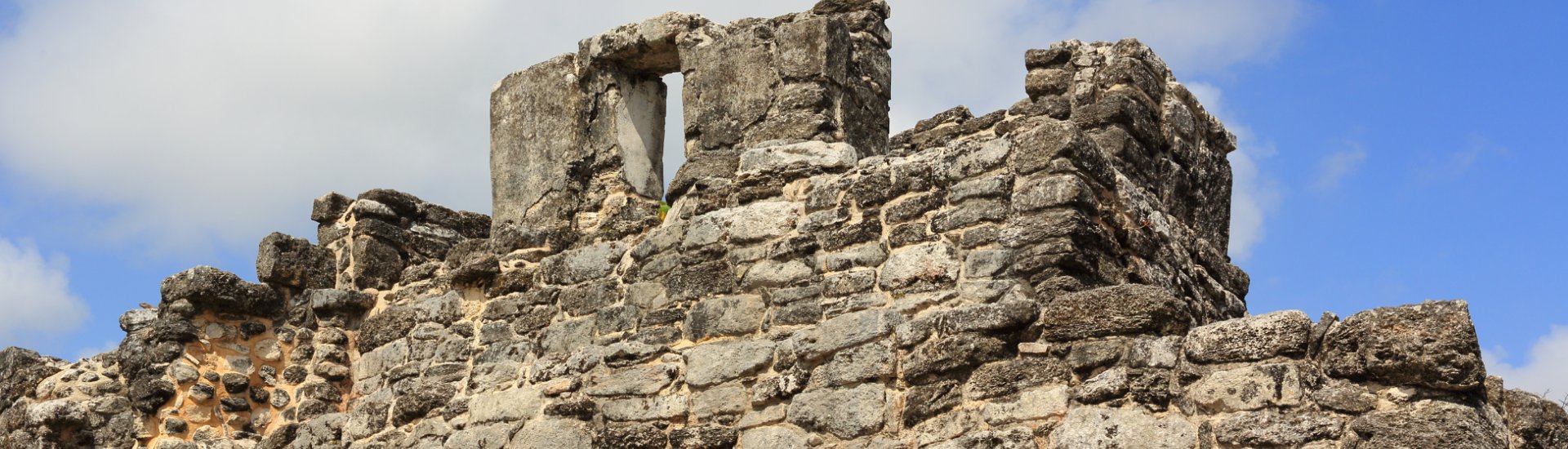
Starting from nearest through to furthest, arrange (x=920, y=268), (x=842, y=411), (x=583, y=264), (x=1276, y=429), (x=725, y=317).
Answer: (x=1276, y=429), (x=842, y=411), (x=920, y=268), (x=725, y=317), (x=583, y=264)

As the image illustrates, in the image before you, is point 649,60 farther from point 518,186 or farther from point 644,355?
point 644,355

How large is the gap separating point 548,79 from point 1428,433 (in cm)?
525

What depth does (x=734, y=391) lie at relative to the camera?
7750 millimetres

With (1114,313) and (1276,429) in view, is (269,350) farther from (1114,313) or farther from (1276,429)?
(1276,429)

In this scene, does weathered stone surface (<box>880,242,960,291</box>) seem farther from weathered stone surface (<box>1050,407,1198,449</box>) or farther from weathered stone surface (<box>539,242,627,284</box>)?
weathered stone surface (<box>539,242,627,284</box>)

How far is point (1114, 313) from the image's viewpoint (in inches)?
269

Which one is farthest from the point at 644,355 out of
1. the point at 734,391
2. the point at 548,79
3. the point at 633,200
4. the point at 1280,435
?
the point at 1280,435

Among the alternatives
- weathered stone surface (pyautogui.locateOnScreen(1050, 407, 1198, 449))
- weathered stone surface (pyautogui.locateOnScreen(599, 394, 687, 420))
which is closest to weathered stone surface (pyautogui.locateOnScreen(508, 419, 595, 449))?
weathered stone surface (pyautogui.locateOnScreen(599, 394, 687, 420))

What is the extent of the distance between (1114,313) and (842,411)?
1133mm

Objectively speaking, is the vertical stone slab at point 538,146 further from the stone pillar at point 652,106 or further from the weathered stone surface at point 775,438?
the weathered stone surface at point 775,438

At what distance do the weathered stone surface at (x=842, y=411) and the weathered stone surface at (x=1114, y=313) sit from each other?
2.30 ft

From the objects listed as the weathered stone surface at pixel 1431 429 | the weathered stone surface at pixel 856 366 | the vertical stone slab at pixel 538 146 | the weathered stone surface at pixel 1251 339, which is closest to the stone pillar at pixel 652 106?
the vertical stone slab at pixel 538 146

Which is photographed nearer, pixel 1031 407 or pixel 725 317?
pixel 1031 407

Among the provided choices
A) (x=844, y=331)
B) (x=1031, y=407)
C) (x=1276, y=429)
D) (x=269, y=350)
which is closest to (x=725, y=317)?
(x=844, y=331)
